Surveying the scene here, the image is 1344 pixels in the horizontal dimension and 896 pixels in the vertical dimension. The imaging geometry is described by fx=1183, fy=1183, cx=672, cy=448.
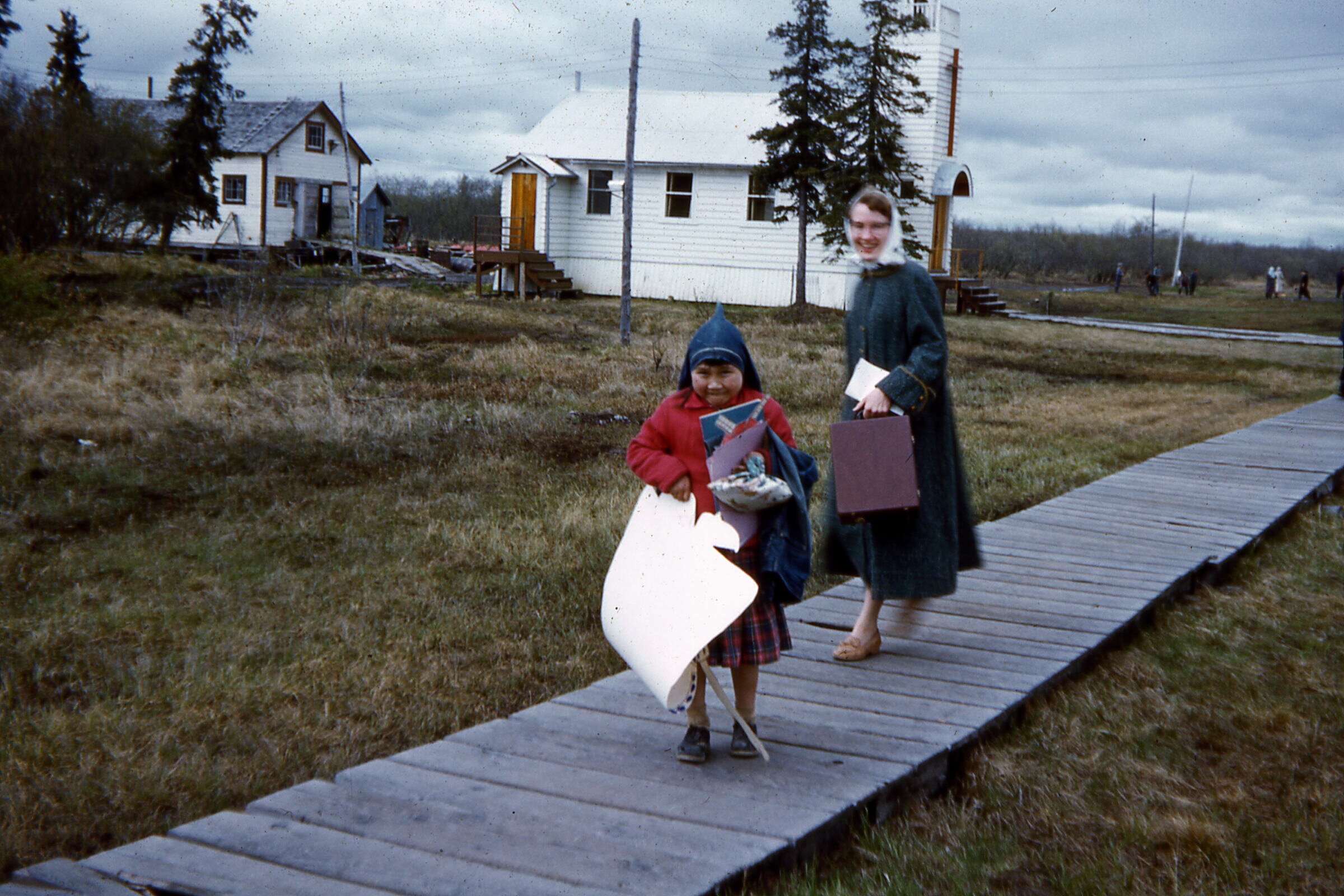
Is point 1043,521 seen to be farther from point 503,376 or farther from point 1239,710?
point 503,376

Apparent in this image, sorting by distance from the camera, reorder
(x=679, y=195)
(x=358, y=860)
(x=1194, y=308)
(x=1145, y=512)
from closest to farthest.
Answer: (x=358, y=860)
(x=1145, y=512)
(x=679, y=195)
(x=1194, y=308)

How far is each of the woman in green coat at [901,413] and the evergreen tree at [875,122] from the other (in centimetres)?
2434

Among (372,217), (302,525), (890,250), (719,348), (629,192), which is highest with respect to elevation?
(372,217)

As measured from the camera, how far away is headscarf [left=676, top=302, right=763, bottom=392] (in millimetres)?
3434

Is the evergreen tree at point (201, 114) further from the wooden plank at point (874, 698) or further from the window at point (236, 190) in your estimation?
the wooden plank at point (874, 698)

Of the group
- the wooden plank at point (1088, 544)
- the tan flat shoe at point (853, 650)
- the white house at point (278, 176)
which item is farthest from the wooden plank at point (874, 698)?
the white house at point (278, 176)

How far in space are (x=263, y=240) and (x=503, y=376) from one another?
3718 cm

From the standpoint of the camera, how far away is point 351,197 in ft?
158

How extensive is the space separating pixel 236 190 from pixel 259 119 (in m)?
3.84

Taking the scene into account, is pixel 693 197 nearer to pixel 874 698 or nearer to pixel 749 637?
pixel 874 698

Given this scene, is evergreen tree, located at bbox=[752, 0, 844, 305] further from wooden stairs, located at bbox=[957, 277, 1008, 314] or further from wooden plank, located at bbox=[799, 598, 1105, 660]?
wooden plank, located at bbox=[799, 598, 1105, 660]

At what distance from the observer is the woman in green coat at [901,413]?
4.29 m

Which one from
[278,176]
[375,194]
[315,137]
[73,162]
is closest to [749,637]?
[73,162]

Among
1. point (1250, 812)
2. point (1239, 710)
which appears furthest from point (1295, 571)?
point (1250, 812)
